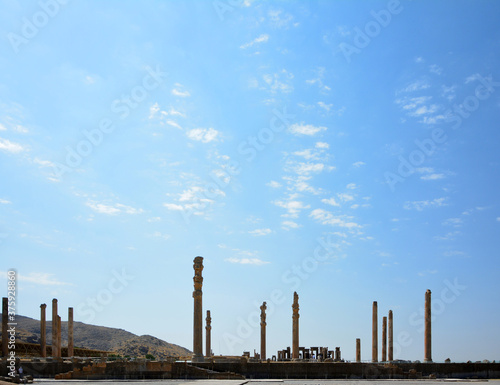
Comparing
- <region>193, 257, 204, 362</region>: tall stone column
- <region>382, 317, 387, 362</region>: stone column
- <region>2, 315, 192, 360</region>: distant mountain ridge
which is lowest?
<region>2, 315, 192, 360</region>: distant mountain ridge

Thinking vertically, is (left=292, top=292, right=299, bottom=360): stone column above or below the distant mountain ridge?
above

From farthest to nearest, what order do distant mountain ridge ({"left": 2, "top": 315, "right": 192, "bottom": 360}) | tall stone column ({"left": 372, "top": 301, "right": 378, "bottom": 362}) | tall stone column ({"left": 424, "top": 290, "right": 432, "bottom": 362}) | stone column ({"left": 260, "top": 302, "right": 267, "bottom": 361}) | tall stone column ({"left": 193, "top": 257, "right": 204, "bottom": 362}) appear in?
distant mountain ridge ({"left": 2, "top": 315, "right": 192, "bottom": 360}) < stone column ({"left": 260, "top": 302, "right": 267, "bottom": 361}) < tall stone column ({"left": 372, "top": 301, "right": 378, "bottom": 362}) < tall stone column ({"left": 424, "top": 290, "right": 432, "bottom": 362}) < tall stone column ({"left": 193, "top": 257, "right": 204, "bottom": 362})

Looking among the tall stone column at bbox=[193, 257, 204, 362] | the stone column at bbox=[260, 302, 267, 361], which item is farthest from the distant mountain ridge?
the tall stone column at bbox=[193, 257, 204, 362]

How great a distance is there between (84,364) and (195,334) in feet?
23.4

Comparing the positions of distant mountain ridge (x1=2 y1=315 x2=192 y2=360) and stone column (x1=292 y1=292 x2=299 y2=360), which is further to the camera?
distant mountain ridge (x1=2 y1=315 x2=192 y2=360)

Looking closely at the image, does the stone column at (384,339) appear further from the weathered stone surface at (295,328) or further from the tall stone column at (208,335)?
the tall stone column at (208,335)

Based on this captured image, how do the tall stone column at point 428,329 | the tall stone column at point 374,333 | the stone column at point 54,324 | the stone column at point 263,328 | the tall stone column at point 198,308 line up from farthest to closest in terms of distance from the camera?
the stone column at point 263,328
the tall stone column at point 374,333
the stone column at point 54,324
the tall stone column at point 428,329
the tall stone column at point 198,308

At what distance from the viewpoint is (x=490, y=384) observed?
24047 millimetres

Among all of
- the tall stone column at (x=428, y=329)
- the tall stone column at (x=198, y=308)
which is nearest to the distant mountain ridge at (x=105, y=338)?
the tall stone column at (x=428, y=329)

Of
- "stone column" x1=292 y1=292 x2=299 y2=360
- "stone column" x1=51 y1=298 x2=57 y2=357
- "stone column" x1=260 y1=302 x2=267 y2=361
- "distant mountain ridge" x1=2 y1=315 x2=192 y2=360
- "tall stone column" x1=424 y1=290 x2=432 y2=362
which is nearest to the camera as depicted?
"tall stone column" x1=424 y1=290 x2=432 y2=362

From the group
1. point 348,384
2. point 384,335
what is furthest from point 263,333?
point 348,384

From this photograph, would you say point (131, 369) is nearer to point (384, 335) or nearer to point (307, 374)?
point (307, 374)

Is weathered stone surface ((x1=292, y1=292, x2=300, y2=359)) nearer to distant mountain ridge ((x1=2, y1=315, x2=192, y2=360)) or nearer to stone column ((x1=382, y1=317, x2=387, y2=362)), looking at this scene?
stone column ((x1=382, y1=317, x2=387, y2=362))

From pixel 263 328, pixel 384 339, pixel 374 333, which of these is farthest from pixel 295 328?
pixel 384 339
